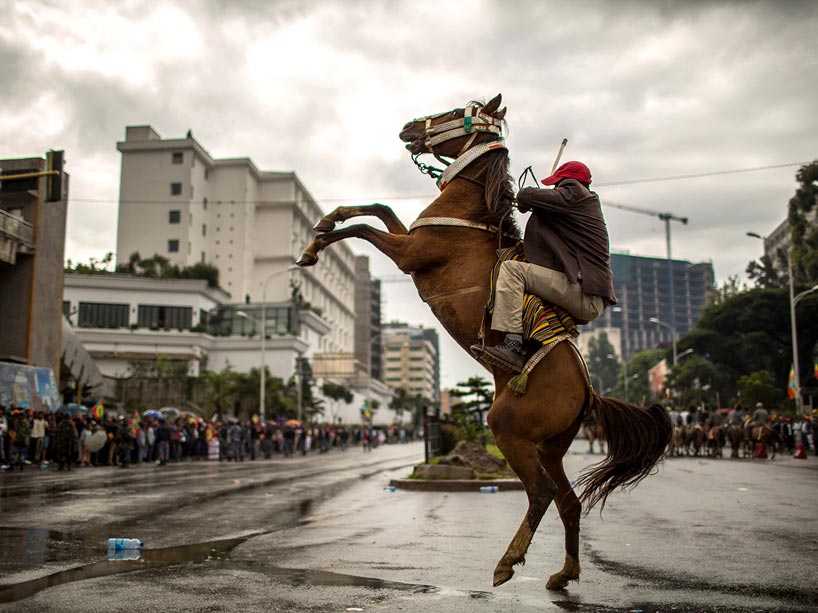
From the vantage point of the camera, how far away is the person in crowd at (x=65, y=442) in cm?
2498

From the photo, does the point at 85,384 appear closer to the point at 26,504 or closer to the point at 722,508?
the point at 26,504

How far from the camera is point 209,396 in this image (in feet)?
→ 174

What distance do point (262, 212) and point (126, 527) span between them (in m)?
92.1

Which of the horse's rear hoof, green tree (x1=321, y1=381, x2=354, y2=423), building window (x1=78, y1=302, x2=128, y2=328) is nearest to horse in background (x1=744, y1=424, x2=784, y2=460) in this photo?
the horse's rear hoof

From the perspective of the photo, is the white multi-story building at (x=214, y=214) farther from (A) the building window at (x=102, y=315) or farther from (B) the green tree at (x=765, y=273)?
(B) the green tree at (x=765, y=273)

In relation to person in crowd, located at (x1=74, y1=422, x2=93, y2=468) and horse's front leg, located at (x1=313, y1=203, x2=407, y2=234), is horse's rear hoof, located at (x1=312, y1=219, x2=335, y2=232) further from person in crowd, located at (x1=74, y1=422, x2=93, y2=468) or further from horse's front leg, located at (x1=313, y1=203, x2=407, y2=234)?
person in crowd, located at (x1=74, y1=422, x2=93, y2=468)

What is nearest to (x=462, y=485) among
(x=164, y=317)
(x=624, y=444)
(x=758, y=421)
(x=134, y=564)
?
(x=134, y=564)

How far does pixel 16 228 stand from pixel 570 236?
104 ft

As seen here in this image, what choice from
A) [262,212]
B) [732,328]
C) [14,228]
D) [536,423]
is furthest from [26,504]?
[262,212]

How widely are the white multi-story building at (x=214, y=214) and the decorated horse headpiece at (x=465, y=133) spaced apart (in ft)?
259

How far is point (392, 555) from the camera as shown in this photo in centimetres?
675

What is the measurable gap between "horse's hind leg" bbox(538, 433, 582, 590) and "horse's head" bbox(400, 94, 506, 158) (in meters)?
2.34

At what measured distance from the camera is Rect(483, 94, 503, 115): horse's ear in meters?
6.20

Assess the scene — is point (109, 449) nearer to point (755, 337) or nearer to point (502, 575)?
point (502, 575)
